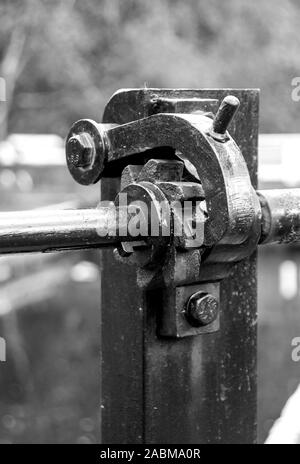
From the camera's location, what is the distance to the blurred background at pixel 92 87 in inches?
351

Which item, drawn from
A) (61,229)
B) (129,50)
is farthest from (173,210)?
(129,50)

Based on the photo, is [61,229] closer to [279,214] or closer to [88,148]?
[88,148]

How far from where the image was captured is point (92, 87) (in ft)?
40.5

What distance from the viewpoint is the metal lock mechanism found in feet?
3.23

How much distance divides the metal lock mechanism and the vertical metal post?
1.6 inches

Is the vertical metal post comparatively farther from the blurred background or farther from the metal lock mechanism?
the blurred background

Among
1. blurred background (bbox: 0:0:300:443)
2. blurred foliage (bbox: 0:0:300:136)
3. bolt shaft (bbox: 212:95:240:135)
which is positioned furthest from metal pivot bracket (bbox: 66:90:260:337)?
blurred foliage (bbox: 0:0:300:136)

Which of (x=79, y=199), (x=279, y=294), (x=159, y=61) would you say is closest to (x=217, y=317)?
(x=279, y=294)

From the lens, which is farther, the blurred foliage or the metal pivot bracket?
the blurred foliage

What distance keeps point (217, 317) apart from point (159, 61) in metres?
11.2

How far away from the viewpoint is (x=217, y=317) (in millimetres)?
1154

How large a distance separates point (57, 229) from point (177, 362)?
321mm
